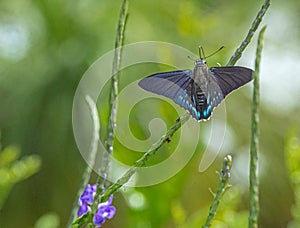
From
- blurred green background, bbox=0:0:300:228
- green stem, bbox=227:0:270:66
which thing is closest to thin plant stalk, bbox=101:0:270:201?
green stem, bbox=227:0:270:66

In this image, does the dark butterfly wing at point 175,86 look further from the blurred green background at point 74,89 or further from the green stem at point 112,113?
the blurred green background at point 74,89

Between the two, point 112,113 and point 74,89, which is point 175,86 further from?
point 74,89

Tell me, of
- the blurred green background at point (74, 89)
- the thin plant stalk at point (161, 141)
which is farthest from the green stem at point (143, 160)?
the blurred green background at point (74, 89)

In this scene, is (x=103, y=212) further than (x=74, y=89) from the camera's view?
No

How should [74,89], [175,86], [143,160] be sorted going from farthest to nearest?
[74,89]
[175,86]
[143,160]

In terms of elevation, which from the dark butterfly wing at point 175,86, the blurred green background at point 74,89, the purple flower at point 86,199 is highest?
the blurred green background at point 74,89

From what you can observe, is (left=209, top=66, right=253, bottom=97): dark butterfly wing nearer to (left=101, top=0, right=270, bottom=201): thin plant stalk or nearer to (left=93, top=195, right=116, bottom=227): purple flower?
(left=101, top=0, right=270, bottom=201): thin plant stalk

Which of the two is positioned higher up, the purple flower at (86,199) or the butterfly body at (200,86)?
the butterfly body at (200,86)

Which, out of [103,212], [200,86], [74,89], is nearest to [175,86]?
[200,86]

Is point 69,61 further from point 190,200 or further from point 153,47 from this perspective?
point 190,200
